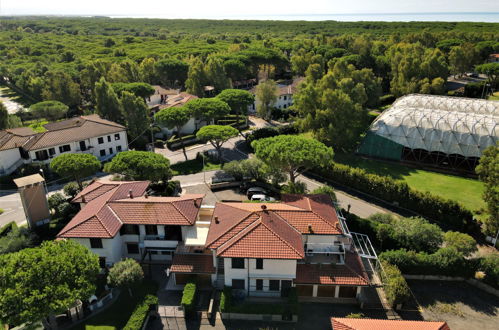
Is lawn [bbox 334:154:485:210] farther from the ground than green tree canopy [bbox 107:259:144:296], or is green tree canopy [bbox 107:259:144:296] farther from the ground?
green tree canopy [bbox 107:259:144:296]

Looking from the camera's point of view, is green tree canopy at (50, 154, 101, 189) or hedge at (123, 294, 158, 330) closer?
hedge at (123, 294, 158, 330)

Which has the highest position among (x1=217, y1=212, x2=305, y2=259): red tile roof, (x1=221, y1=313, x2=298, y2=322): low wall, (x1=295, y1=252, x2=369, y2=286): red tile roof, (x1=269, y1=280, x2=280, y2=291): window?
(x1=217, y1=212, x2=305, y2=259): red tile roof

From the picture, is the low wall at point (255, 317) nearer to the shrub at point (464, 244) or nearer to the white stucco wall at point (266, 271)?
the white stucco wall at point (266, 271)

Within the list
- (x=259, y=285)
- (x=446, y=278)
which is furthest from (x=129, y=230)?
(x=446, y=278)

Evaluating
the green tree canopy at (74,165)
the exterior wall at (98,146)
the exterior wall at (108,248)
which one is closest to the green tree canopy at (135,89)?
the exterior wall at (98,146)

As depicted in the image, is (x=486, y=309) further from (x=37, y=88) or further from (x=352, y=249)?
(x=37, y=88)

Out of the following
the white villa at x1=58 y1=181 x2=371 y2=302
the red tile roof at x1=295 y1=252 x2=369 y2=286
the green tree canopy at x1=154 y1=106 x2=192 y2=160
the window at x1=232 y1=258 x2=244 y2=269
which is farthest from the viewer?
the green tree canopy at x1=154 y1=106 x2=192 y2=160

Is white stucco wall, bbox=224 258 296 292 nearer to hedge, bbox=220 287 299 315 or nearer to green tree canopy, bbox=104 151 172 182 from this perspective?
hedge, bbox=220 287 299 315

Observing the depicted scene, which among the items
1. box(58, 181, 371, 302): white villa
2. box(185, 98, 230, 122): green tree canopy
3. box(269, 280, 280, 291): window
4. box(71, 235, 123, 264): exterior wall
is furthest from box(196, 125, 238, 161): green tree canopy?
box(269, 280, 280, 291): window
